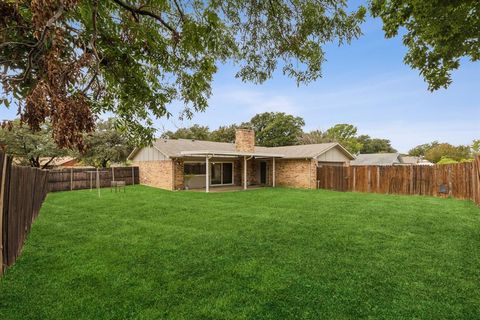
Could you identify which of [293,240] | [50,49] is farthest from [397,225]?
[50,49]

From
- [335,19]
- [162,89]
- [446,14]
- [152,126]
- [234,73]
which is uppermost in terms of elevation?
[446,14]

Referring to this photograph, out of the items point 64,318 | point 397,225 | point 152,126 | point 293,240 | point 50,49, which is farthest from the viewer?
point 397,225

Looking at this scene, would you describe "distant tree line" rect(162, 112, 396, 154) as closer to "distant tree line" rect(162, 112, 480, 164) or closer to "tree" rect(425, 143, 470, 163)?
"distant tree line" rect(162, 112, 480, 164)

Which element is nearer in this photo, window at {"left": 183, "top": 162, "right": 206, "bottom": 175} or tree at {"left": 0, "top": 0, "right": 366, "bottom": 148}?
tree at {"left": 0, "top": 0, "right": 366, "bottom": 148}

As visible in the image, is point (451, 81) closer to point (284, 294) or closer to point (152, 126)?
point (284, 294)

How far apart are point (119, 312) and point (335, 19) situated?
17.4ft

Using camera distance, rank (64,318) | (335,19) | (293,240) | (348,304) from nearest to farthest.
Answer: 1. (64,318)
2. (348,304)
3. (335,19)
4. (293,240)

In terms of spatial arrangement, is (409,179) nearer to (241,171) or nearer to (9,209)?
(241,171)

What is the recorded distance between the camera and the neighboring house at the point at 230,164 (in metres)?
18.7

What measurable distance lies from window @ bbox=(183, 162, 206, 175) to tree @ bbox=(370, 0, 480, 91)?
1471cm

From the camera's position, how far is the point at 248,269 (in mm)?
4730

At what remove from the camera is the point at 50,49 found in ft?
8.20

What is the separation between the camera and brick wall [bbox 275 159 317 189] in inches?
781

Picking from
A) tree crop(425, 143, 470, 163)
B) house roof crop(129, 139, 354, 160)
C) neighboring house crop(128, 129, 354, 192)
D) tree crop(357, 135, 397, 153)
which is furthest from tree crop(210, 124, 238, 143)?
tree crop(357, 135, 397, 153)
